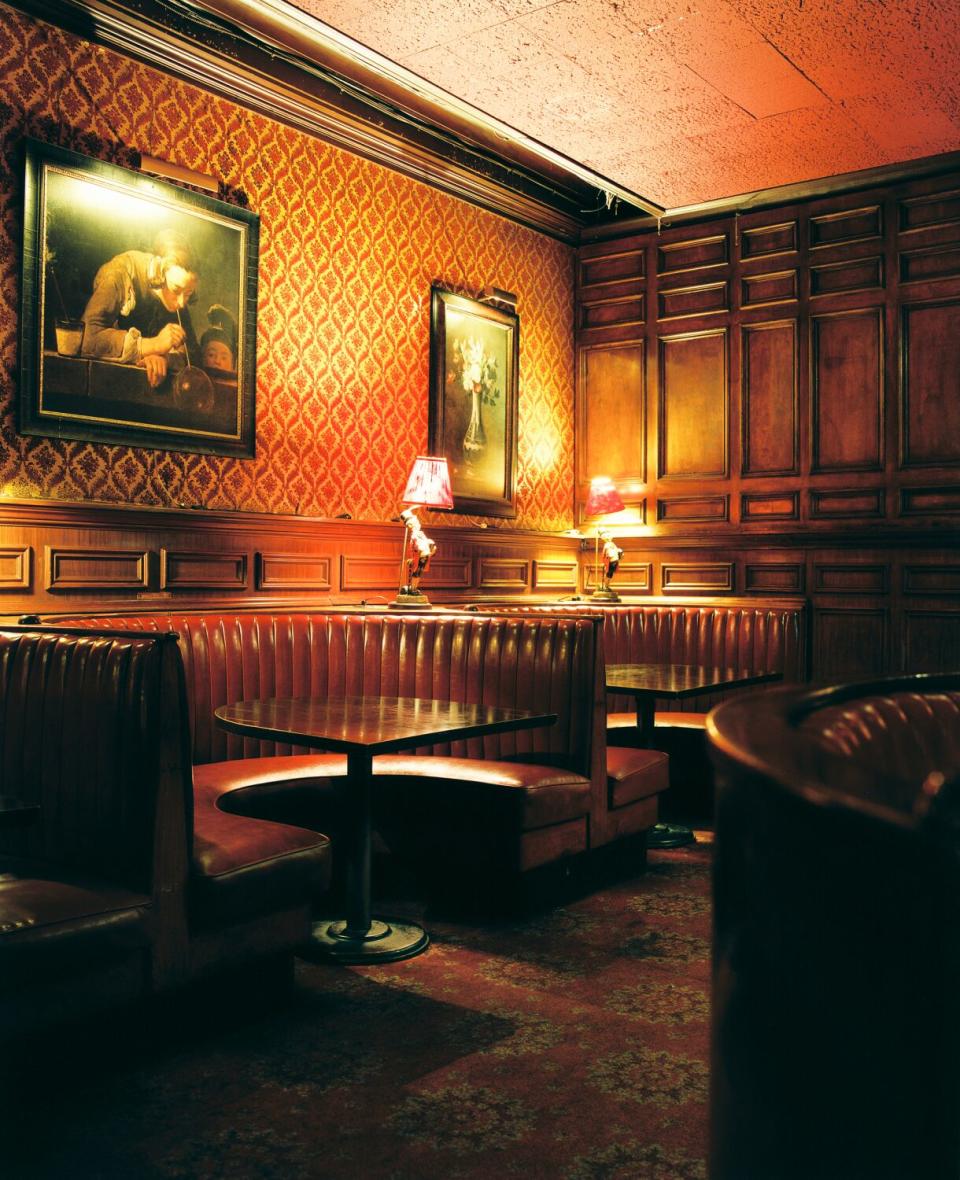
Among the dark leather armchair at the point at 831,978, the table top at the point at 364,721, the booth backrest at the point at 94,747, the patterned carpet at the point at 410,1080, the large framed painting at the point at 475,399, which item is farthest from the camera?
the large framed painting at the point at 475,399

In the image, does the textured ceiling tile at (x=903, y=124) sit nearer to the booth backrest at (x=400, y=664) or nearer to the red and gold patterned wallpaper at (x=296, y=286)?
the red and gold patterned wallpaper at (x=296, y=286)

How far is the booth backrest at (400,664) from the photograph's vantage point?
3.86 m

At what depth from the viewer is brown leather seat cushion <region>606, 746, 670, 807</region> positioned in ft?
12.6

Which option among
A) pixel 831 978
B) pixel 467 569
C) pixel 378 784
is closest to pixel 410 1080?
pixel 378 784

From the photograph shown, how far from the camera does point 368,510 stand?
5488 millimetres

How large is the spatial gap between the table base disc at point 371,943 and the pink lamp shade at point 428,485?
7.44 ft

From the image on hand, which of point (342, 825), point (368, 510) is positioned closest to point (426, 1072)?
point (342, 825)

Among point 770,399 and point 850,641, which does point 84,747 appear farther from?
point 770,399

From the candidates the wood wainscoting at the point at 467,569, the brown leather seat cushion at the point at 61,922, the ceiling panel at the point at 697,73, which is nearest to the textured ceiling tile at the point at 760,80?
the ceiling panel at the point at 697,73

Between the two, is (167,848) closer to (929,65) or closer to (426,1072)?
(426,1072)

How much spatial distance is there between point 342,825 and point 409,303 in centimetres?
318

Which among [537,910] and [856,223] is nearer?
[537,910]

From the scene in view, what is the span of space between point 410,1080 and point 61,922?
800mm

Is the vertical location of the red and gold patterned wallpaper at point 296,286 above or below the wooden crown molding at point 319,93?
below
